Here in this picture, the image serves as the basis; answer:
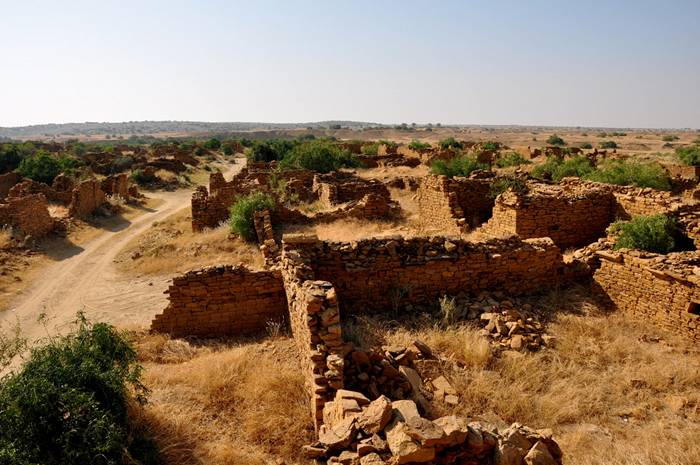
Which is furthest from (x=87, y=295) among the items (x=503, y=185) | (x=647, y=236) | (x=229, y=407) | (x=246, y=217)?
(x=647, y=236)

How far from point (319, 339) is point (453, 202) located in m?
8.91

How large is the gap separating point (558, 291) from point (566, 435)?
3887mm

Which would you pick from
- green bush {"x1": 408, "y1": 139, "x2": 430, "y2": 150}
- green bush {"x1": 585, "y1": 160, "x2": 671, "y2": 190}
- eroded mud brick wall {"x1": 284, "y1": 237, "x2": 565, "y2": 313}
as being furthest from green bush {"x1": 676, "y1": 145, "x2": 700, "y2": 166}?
eroded mud brick wall {"x1": 284, "y1": 237, "x2": 565, "y2": 313}

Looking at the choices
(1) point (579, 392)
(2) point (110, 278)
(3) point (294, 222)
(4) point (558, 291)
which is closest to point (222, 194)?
Result: (3) point (294, 222)

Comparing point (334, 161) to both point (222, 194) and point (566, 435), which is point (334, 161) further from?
point (566, 435)

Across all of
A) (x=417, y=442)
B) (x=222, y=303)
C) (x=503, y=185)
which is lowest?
(x=222, y=303)

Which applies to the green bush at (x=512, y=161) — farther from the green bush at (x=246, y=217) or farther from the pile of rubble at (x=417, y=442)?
the pile of rubble at (x=417, y=442)

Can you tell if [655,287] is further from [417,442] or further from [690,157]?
[690,157]

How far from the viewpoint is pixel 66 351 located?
16.3 ft

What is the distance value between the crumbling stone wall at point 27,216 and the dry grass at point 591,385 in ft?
49.8

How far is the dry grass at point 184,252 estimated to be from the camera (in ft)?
43.6

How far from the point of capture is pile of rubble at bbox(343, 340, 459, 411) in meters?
5.18

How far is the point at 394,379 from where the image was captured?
532 cm

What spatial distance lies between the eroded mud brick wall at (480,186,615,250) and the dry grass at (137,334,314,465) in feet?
21.2
